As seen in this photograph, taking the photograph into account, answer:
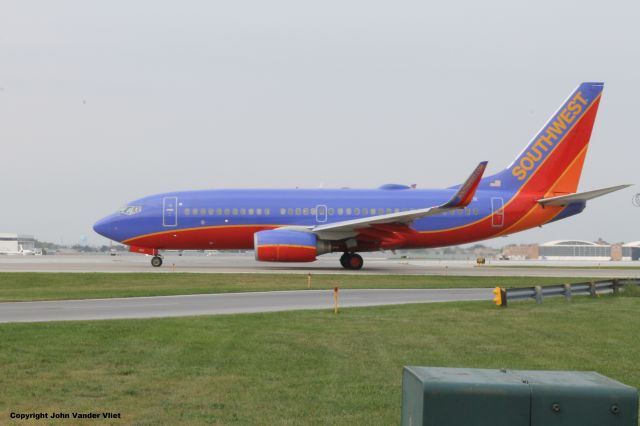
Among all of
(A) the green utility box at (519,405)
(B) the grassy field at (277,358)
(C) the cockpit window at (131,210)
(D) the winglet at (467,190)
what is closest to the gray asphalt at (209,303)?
(B) the grassy field at (277,358)

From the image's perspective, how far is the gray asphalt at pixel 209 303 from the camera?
17.9m

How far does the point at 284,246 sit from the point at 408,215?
586 cm

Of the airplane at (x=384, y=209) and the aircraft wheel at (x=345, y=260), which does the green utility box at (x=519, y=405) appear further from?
the aircraft wheel at (x=345, y=260)

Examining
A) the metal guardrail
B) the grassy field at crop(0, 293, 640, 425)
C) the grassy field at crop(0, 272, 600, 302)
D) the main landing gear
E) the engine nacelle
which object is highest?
the engine nacelle

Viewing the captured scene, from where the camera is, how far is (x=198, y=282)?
29.4 m

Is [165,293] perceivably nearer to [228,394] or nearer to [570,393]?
[228,394]

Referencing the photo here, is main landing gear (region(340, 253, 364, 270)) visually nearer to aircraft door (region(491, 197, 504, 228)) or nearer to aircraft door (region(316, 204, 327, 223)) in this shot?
aircraft door (region(316, 204, 327, 223))

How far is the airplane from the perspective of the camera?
38.0 m

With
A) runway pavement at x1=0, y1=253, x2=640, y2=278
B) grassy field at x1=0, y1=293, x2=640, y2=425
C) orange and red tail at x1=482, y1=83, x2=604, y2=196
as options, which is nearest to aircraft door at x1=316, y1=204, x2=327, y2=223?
runway pavement at x1=0, y1=253, x2=640, y2=278

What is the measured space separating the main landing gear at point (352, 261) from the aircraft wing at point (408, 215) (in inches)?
76.9

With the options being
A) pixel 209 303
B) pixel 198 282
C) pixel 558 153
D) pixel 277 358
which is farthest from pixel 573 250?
pixel 277 358

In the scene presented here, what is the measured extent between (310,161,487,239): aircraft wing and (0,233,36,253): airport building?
80.7 m

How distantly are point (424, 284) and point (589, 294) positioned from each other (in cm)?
664

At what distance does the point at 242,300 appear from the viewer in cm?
2211
